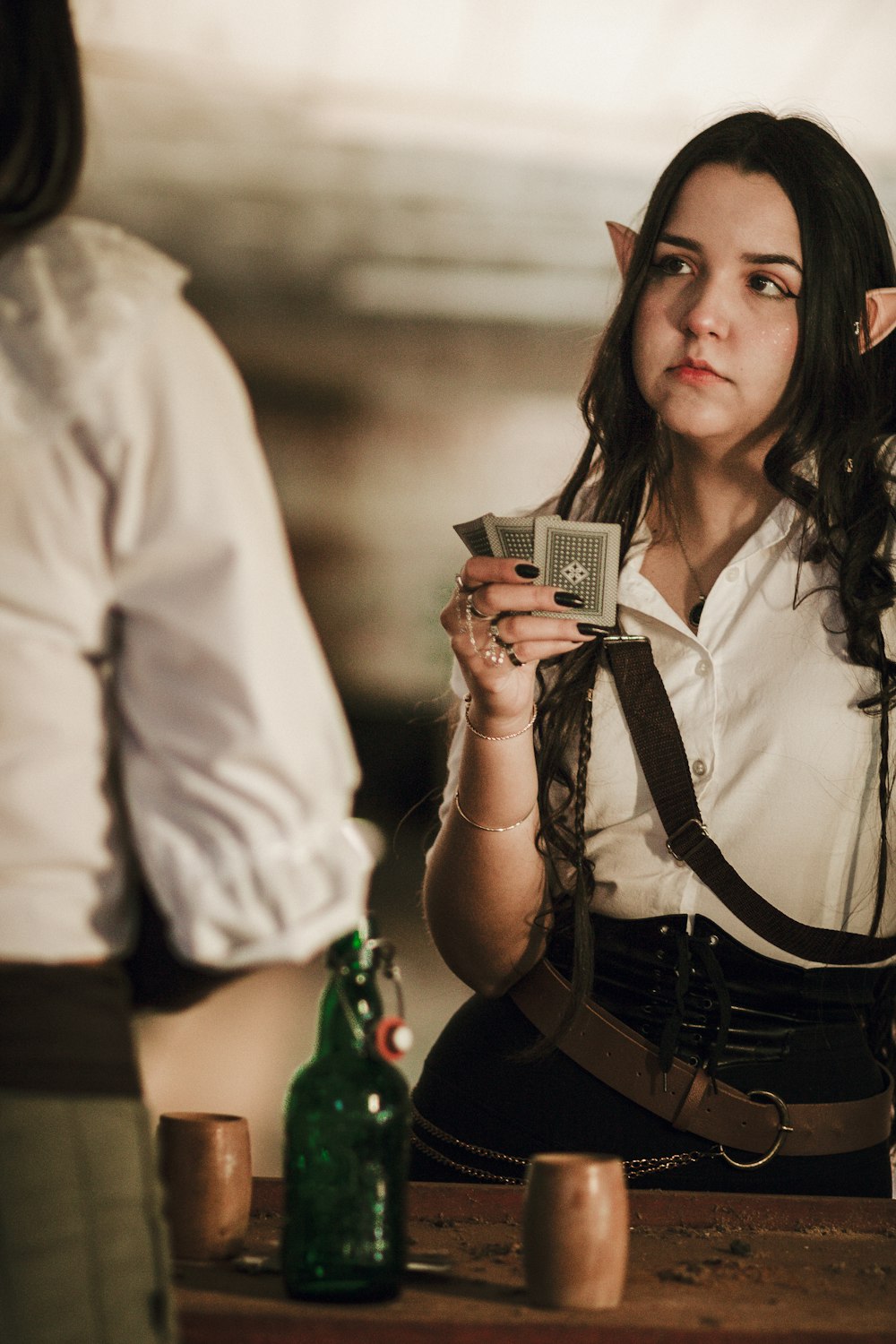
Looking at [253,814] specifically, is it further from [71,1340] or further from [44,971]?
[71,1340]

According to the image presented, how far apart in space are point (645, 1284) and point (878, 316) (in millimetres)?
1358

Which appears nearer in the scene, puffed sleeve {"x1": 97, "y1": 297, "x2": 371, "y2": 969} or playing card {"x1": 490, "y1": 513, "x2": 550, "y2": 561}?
puffed sleeve {"x1": 97, "y1": 297, "x2": 371, "y2": 969}

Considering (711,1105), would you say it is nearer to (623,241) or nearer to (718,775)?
(718,775)

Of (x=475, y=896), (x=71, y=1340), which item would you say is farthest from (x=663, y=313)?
(x=71, y=1340)

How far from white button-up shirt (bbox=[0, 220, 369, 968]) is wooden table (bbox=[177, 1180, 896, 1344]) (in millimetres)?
302

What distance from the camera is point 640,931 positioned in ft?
6.01

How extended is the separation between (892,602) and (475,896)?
679 millimetres

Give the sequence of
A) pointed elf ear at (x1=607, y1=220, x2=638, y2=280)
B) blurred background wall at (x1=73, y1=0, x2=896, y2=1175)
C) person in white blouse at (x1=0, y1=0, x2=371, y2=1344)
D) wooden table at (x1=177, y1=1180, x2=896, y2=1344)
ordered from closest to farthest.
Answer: person in white blouse at (x1=0, y1=0, x2=371, y2=1344), wooden table at (x1=177, y1=1180, x2=896, y2=1344), pointed elf ear at (x1=607, y1=220, x2=638, y2=280), blurred background wall at (x1=73, y1=0, x2=896, y2=1175)

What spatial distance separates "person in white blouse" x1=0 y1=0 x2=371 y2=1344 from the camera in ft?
2.71

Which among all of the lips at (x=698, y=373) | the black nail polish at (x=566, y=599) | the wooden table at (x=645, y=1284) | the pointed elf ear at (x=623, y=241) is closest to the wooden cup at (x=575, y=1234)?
the wooden table at (x=645, y=1284)

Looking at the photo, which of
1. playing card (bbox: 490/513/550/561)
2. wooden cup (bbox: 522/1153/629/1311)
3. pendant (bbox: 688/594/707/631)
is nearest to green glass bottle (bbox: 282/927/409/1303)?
wooden cup (bbox: 522/1153/629/1311)

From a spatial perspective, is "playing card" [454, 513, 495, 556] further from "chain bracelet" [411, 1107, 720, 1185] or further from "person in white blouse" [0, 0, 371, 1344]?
"person in white blouse" [0, 0, 371, 1344]

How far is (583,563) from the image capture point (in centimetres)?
183

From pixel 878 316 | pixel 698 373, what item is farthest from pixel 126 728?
pixel 878 316
